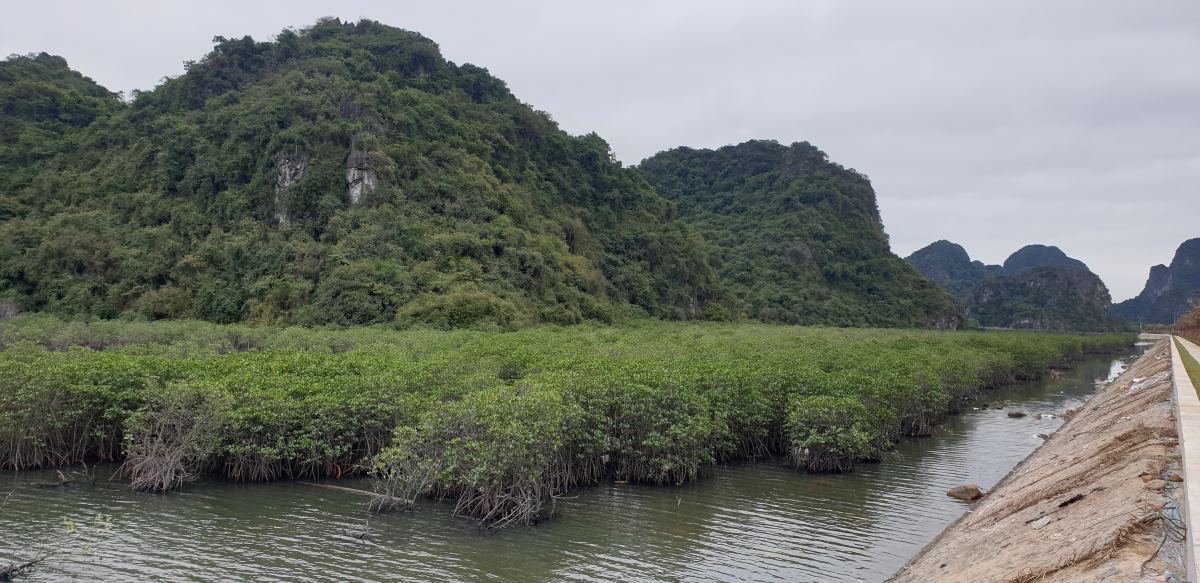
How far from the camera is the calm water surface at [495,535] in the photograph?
44.9 feet

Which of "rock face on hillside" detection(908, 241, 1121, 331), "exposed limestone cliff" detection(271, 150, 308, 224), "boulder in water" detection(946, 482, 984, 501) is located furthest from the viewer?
"rock face on hillside" detection(908, 241, 1121, 331)

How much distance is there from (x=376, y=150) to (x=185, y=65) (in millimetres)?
37309

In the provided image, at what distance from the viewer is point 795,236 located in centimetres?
12188

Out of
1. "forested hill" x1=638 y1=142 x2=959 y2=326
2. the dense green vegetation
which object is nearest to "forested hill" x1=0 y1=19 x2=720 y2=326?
"forested hill" x1=638 y1=142 x2=959 y2=326

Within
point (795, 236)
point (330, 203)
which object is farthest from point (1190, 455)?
point (795, 236)

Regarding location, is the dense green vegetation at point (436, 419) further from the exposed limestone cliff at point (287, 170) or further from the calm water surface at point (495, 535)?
the exposed limestone cliff at point (287, 170)

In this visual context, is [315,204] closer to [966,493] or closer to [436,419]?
[436,419]

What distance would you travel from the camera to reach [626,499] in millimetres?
18750

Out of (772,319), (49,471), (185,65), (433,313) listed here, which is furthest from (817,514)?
(185,65)

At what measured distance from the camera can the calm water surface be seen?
1369cm

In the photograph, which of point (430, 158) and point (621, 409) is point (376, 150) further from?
point (621, 409)

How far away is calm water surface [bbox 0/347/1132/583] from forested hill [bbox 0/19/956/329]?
32903 millimetres

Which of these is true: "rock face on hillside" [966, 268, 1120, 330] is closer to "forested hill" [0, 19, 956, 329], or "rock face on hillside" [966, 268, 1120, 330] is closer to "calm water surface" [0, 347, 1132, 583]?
"forested hill" [0, 19, 956, 329]

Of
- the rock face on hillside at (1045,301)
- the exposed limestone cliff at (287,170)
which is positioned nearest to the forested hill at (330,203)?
the exposed limestone cliff at (287,170)
